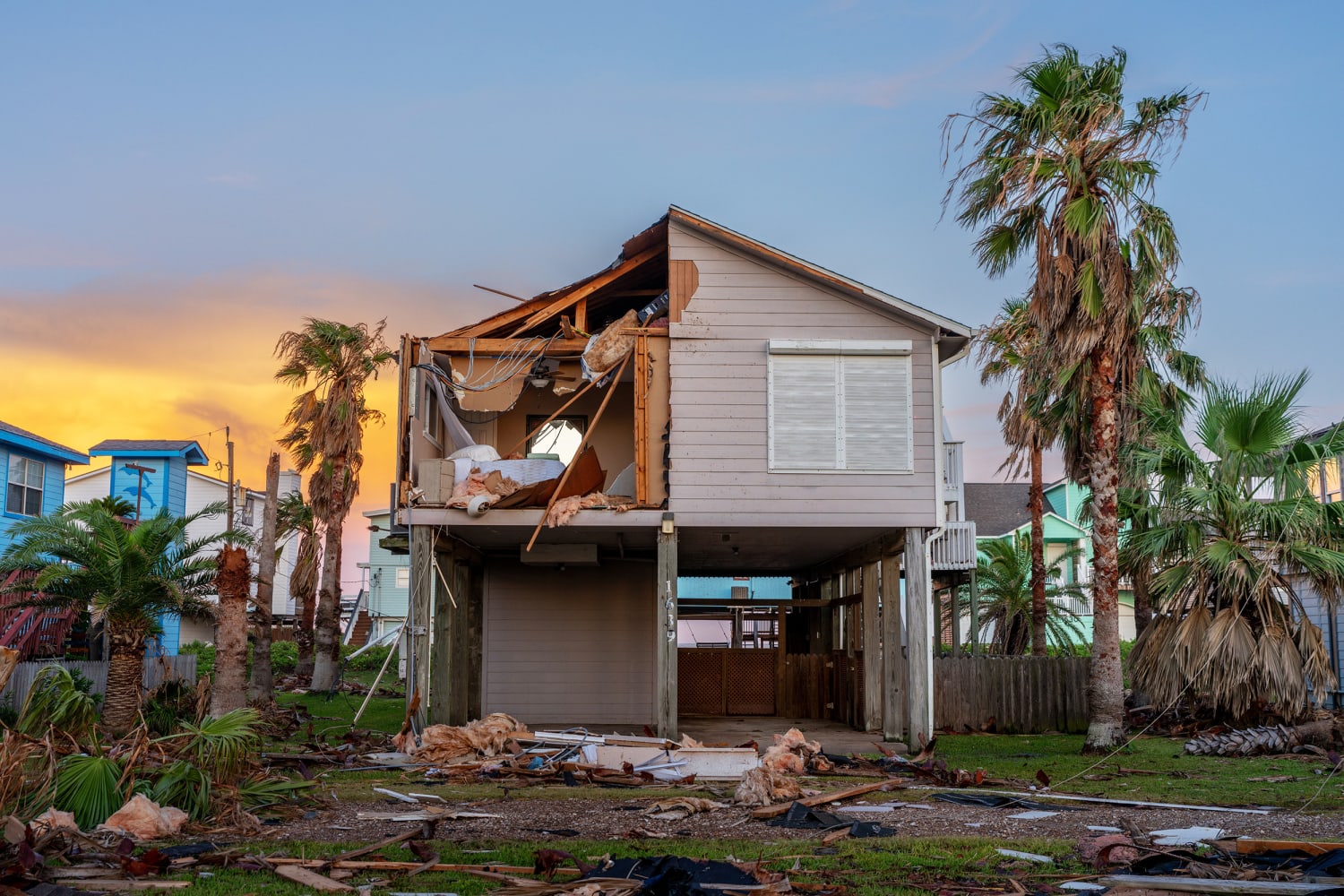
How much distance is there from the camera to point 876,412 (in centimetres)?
1627

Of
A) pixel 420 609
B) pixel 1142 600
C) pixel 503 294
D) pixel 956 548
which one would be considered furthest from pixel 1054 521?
pixel 420 609

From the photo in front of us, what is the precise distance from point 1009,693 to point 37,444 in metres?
22.2

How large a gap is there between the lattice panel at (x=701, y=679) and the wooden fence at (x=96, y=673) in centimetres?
931

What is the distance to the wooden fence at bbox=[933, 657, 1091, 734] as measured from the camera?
68.3ft

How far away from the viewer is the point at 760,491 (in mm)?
→ 16141

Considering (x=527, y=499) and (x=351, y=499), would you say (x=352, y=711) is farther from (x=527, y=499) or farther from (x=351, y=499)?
(x=527, y=499)

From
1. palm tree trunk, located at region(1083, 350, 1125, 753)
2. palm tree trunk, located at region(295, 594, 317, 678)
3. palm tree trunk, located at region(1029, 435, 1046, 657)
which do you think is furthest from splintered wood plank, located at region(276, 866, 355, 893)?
palm tree trunk, located at region(295, 594, 317, 678)

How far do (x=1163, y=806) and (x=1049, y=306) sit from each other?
7954 millimetres

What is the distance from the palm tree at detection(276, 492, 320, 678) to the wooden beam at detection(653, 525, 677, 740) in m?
15.5

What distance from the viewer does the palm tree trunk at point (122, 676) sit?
16.4 m

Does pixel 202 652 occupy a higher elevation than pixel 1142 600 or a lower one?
lower

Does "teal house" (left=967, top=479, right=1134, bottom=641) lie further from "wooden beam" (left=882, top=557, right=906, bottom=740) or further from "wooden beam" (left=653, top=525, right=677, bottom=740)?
"wooden beam" (left=653, top=525, right=677, bottom=740)

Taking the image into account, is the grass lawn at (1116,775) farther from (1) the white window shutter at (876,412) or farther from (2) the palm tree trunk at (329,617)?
(2) the palm tree trunk at (329,617)

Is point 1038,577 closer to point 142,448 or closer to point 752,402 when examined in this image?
point 752,402
